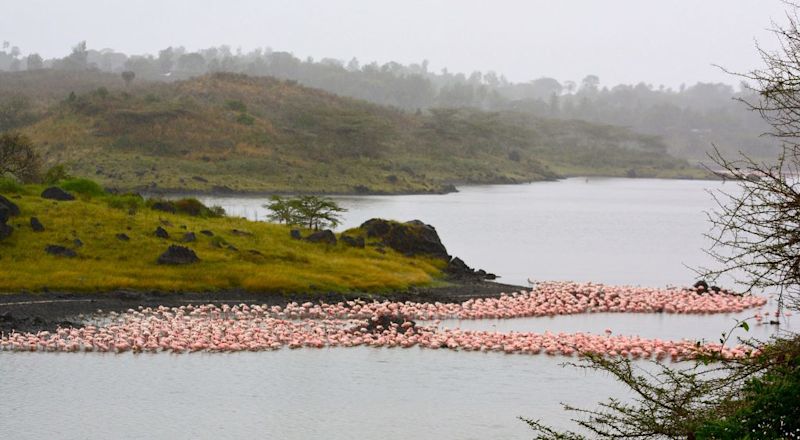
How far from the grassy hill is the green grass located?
60096 millimetres

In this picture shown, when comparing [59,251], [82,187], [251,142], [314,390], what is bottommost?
[314,390]

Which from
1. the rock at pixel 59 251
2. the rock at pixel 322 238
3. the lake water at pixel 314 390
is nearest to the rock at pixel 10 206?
the rock at pixel 59 251

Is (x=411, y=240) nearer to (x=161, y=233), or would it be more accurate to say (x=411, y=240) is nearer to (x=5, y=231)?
(x=161, y=233)

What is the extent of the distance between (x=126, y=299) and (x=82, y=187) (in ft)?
57.7

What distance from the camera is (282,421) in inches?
976

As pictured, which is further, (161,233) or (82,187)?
(82,187)

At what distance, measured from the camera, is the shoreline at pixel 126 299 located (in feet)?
111

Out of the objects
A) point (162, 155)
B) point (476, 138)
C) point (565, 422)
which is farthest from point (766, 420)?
point (476, 138)

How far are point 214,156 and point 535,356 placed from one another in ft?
316

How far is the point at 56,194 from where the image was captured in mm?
48594

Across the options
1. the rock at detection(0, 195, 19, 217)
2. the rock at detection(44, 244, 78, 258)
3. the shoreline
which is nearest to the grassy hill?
the rock at detection(0, 195, 19, 217)

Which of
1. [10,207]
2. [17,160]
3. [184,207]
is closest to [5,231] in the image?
[10,207]

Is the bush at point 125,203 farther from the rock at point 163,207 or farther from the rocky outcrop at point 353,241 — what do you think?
the rocky outcrop at point 353,241

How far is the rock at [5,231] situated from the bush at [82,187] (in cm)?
1046
